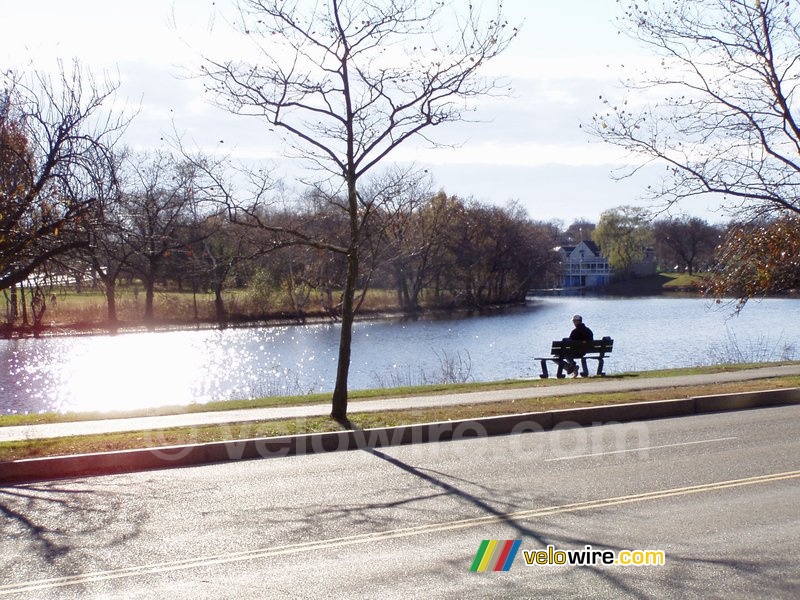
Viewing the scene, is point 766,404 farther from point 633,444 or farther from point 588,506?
point 588,506

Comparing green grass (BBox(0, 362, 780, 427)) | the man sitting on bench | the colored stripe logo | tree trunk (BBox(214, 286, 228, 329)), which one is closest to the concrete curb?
green grass (BBox(0, 362, 780, 427))

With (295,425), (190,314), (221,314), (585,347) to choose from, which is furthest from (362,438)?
(190,314)

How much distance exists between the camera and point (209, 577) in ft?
21.6

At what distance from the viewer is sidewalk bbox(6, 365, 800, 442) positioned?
13906 mm

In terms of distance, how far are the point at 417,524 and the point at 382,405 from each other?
27.4 ft

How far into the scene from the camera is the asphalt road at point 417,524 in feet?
20.8

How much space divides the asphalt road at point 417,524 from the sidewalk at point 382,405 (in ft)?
10.7

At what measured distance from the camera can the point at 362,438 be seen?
12.6 m

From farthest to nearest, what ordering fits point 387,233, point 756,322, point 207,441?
point 756,322, point 387,233, point 207,441

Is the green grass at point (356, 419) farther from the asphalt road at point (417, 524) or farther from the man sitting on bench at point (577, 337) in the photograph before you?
the man sitting on bench at point (577, 337)

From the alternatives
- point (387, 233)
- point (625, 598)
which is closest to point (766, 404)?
point (387, 233)

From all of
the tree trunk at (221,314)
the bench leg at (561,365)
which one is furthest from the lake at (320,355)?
the bench leg at (561,365)

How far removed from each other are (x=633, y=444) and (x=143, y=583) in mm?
7542

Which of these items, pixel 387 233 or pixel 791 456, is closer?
pixel 791 456
